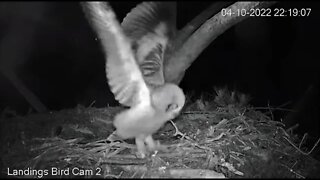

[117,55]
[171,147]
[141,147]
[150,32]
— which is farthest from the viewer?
[171,147]

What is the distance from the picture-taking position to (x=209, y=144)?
191 cm

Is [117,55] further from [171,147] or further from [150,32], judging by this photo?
[171,147]

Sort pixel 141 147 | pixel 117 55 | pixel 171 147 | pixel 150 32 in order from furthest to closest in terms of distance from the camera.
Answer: pixel 171 147
pixel 141 147
pixel 150 32
pixel 117 55

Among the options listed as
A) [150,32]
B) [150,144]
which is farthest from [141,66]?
[150,144]

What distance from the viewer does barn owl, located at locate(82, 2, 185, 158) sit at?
153 centimetres

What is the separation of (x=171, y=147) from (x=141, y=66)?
0.44 m

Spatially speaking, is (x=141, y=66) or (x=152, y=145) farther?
(x=152, y=145)

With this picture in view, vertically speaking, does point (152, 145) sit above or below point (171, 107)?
below

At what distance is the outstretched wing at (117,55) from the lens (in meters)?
1.48

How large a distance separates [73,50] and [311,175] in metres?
1.64

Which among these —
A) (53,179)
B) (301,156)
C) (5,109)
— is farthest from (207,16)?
(5,109)

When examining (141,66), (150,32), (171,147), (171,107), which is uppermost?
(150,32)

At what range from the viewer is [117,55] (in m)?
1.53

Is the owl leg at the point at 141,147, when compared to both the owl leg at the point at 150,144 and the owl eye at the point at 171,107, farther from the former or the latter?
the owl eye at the point at 171,107
